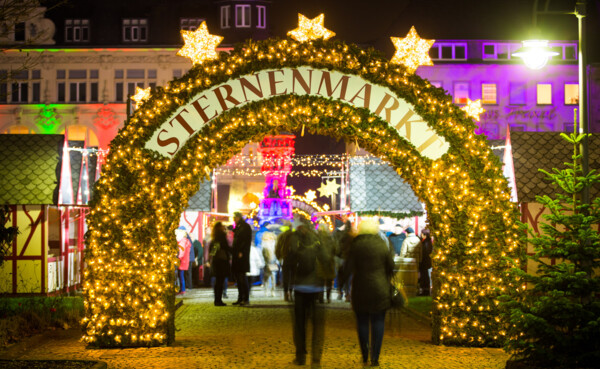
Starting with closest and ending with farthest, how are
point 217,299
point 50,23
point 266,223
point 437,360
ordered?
point 437,360 < point 217,299 < point 266,223 < point 50,23

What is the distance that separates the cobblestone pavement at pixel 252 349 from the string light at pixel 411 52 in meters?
4.52

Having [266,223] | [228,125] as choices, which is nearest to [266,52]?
[228,125]

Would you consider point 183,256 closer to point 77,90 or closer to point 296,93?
point 296,93

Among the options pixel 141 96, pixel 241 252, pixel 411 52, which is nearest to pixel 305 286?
pixel 411 52

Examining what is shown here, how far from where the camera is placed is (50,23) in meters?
47.0

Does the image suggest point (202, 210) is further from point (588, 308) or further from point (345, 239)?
point (588, 308)

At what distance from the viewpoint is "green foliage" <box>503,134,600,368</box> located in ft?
30.4

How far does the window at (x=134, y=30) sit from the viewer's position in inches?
1871

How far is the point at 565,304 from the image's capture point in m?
9.34

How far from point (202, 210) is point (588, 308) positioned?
20708 millimetres

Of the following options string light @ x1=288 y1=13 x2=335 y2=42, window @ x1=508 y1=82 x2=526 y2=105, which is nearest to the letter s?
string light @ x1=288 y1=13 x2=335 y2=42

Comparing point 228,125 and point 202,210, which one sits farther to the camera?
point 202,210

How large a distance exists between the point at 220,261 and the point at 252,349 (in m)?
7.07

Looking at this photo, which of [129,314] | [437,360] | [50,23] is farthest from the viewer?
[50,23]
